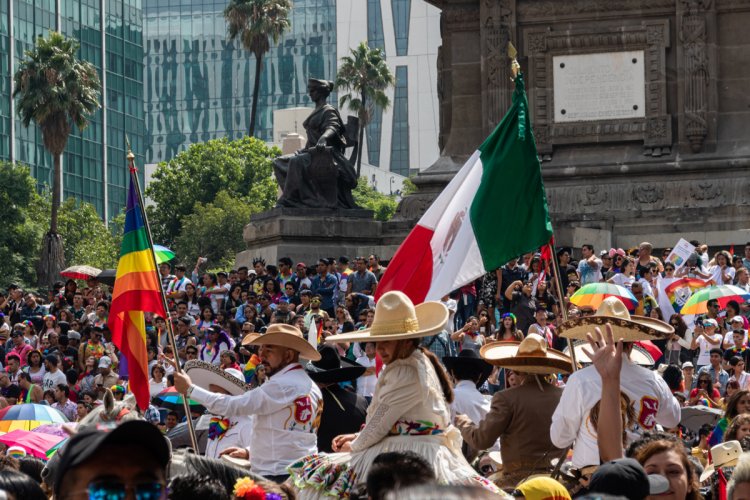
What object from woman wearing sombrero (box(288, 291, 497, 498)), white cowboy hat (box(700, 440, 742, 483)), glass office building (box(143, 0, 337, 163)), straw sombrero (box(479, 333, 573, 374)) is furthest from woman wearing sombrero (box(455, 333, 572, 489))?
glass office building (box(143, 0, 337, 163))

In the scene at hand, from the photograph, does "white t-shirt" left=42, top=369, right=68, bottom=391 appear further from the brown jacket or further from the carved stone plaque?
the brown jacket

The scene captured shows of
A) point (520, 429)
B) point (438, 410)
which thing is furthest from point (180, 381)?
point (520, 429)

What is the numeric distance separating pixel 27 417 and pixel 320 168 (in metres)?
13.9

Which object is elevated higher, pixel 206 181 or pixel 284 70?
pixel 284 70

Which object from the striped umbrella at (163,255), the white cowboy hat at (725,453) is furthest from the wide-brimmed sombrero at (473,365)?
the striped umbrella at (163,255)

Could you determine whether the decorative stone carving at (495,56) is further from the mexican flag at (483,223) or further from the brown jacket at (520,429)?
the brown jacket at (520,429)

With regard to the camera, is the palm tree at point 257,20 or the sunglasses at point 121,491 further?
the palm tree at point 257,20

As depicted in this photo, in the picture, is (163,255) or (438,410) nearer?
(438,410)

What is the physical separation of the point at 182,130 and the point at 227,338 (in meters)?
120

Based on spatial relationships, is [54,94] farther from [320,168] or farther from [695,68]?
[695,68]

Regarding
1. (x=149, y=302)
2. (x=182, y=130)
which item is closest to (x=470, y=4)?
(x=149, y=302)

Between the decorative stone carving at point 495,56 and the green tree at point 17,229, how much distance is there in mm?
41652

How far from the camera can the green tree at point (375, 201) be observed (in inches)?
3787

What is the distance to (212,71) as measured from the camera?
140250 mm
